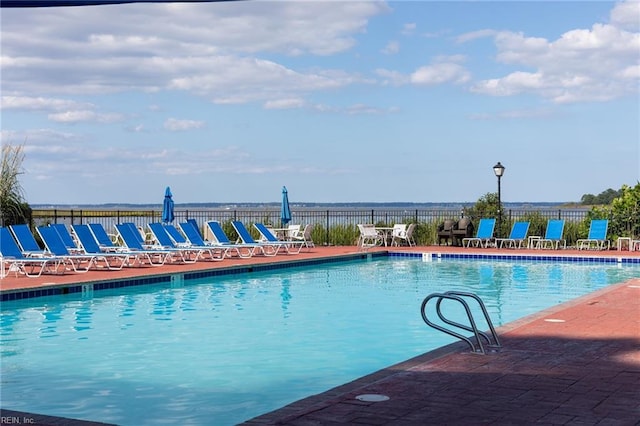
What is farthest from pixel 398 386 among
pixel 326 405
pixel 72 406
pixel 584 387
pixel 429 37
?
pixel 429 37

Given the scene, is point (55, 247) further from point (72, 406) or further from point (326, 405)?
point (326, 405)

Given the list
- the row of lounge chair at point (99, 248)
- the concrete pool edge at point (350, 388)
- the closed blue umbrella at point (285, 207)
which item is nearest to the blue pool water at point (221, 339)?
the concrete pool edge at point (350, 388)

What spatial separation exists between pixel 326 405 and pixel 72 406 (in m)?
2.13

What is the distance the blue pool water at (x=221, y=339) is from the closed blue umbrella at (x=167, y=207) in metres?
5.72

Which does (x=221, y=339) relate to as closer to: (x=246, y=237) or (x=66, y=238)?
(x=66, y=238)

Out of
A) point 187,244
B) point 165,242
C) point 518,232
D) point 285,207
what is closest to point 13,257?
point 165,242

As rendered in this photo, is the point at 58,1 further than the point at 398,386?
No

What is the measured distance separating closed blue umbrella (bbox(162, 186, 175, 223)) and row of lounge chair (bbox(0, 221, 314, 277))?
1.88 meters

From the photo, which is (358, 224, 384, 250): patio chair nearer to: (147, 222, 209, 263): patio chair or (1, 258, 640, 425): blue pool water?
(147, 222, 209, 263): patio chair

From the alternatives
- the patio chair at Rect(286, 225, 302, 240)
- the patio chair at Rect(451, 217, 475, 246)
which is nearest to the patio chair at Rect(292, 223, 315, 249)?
the patio chair at Rect(286, 225, 302, 240)

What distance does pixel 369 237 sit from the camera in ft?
68.4

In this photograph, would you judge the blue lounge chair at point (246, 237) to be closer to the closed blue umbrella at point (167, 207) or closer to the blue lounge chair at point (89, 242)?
the closed blue umbrella at point (167, 207)

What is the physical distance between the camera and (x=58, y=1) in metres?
2.92

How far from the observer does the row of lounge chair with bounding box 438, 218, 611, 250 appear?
19.4 meters
